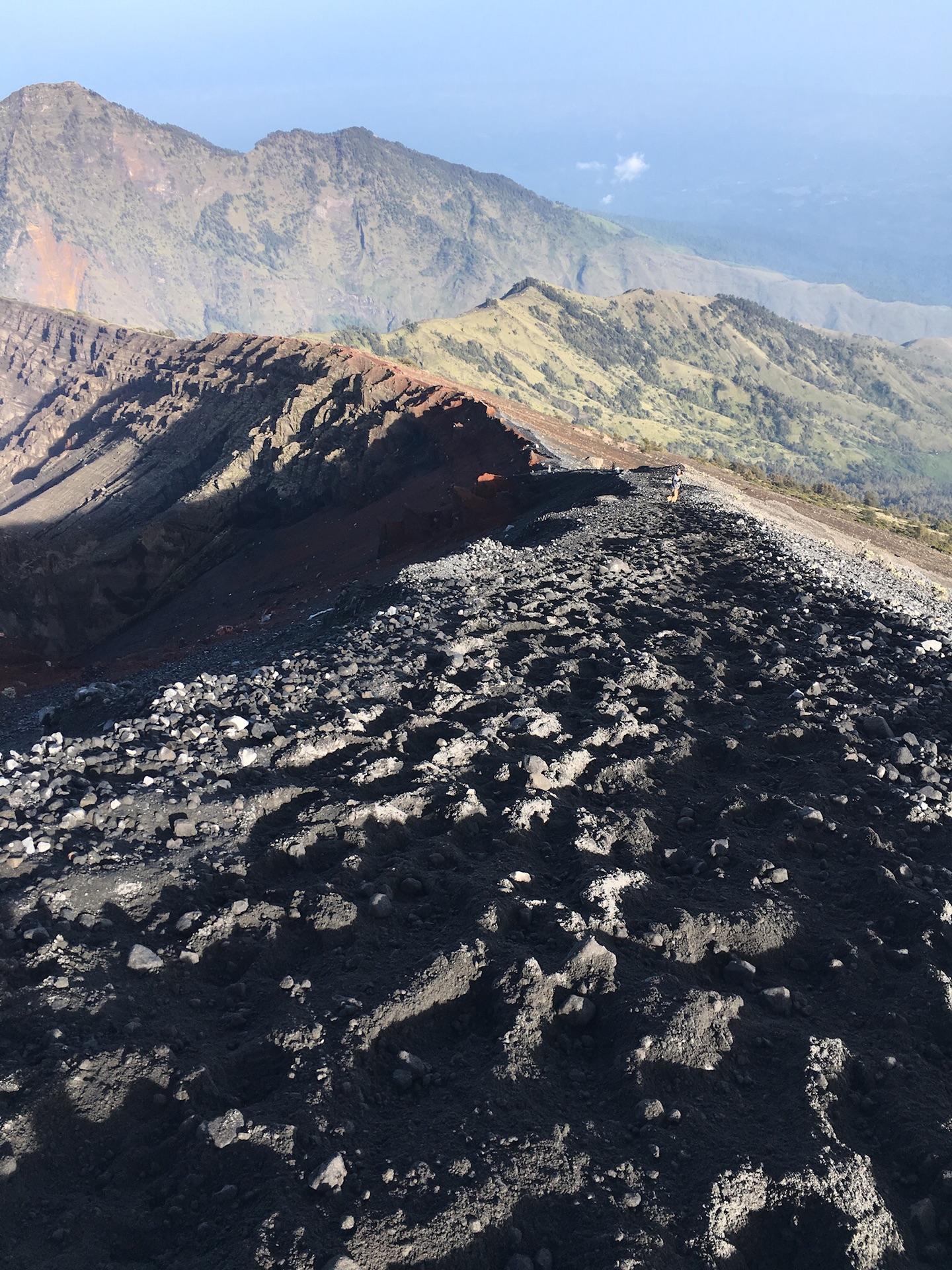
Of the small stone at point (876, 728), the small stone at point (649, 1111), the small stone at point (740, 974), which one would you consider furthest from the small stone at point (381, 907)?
the small stone at point (876, 728)

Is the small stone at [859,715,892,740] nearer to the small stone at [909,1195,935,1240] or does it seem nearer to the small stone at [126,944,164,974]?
the small stone at [909,1195,935,1240]

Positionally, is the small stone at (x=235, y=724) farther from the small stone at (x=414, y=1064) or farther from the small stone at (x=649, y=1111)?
the small stone at (x=649, y=1111)

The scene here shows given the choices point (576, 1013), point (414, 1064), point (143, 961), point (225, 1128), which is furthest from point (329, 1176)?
point (143, 961)

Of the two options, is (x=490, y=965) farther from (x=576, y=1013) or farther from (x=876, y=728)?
(x=876, y=728)

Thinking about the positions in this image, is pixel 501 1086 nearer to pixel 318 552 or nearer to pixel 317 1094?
pixel 317 1094

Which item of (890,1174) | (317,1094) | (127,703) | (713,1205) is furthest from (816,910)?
(127,703)

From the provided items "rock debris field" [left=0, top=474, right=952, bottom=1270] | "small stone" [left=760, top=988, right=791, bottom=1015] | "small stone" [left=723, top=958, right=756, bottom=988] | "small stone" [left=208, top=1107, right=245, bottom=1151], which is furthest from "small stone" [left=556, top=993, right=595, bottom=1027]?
"small stone" [left=208, top=1107, right=245, bottom=1151]
